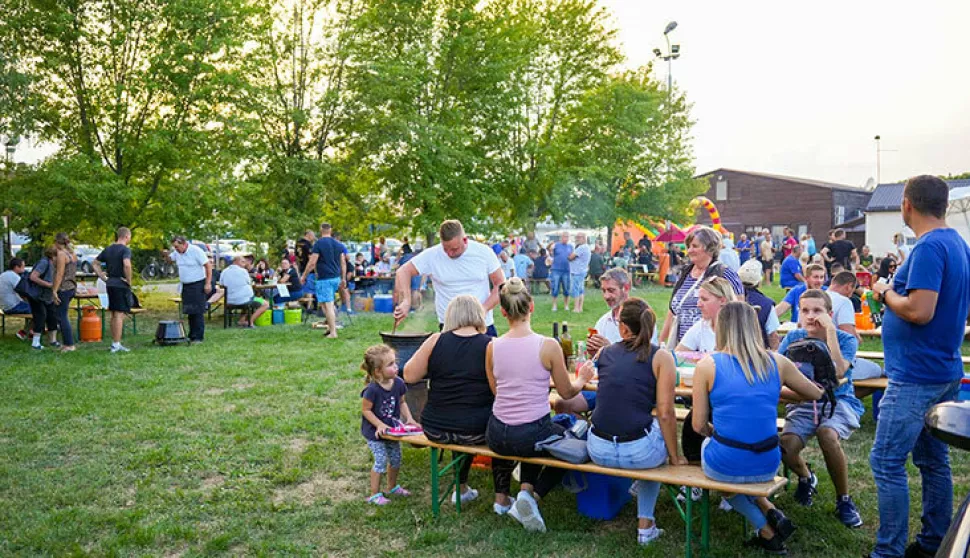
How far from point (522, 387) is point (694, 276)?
187cm

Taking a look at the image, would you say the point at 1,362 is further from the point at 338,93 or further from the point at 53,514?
the point at 338,93

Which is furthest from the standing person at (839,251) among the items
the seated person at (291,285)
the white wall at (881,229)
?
the white wall at (881,229)

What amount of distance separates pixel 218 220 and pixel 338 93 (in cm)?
491

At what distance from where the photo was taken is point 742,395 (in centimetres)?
387

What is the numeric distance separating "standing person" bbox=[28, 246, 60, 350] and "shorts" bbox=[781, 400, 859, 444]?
10618mm

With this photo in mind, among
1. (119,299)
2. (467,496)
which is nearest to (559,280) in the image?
(119,299)

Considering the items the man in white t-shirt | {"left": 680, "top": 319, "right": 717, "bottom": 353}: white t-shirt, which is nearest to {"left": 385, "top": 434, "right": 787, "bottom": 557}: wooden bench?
{"left": 680, "top": 319, "right": 717, "bottom": 353}: white t-shirt

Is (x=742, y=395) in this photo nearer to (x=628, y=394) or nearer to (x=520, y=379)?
(x=628, y=394)

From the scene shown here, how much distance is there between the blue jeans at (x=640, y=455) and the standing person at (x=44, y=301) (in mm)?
9993

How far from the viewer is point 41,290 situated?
11.7 meters

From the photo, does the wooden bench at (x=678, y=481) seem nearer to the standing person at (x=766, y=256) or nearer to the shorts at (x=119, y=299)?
the shorts at (x=119, y=299)

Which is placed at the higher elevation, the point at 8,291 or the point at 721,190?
the point at 721,190

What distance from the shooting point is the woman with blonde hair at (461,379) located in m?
4.64

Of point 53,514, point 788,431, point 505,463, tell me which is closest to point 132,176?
point 53,514
